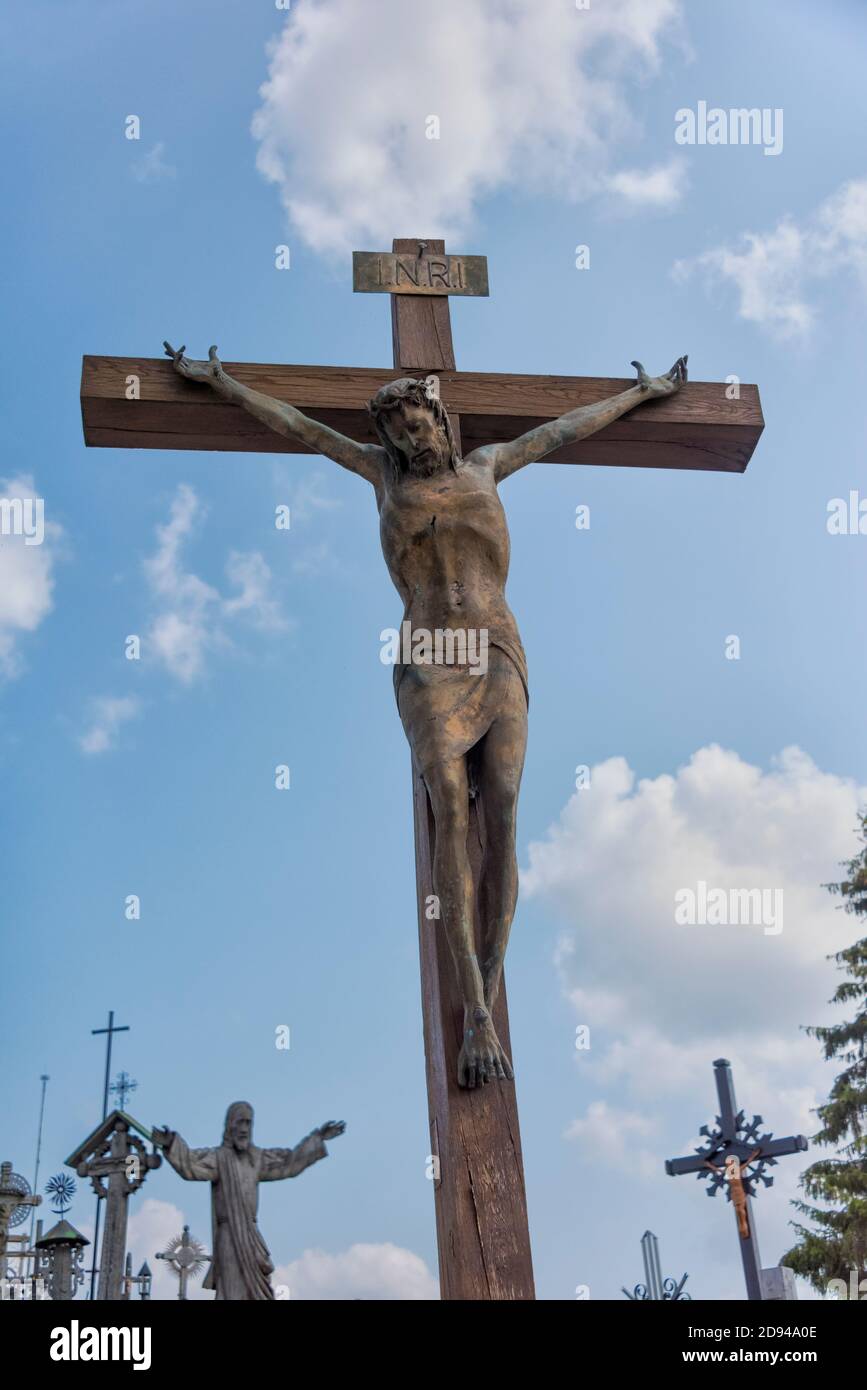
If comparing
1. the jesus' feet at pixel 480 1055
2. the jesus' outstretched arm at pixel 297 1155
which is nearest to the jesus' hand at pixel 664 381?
the jesus' feet at pixel 480 1055

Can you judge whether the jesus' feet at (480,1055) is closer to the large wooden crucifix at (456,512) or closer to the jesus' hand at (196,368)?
the large wooden crucifix at (456,512)

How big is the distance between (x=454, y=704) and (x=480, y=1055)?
3.43 ft

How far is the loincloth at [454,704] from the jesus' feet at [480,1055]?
76 centimetres

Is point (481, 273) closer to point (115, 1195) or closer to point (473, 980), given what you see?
point (473, 980)

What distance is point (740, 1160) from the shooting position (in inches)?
378

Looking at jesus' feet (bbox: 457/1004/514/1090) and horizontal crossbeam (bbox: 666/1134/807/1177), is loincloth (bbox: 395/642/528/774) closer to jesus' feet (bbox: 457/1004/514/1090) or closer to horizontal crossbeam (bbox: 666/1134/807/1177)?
jesus' feet (bbox: 457/1004/514/1090)

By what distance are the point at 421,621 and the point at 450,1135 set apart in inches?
62.0

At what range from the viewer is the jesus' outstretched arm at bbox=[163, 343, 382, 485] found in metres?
4.95

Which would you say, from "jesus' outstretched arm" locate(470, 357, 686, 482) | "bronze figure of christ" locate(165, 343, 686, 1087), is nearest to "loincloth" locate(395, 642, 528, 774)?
"bronze figure of christ" locate(165, 343, 686, 1087)

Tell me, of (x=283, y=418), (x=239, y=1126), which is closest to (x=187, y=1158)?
(x=239, y=1126)

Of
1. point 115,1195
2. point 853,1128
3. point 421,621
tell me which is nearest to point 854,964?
point 853,1128

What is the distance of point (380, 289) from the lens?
5.63 meters

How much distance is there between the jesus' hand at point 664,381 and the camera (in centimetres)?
557

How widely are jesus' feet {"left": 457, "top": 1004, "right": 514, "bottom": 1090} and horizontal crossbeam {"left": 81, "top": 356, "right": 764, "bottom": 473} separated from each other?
2339mm
